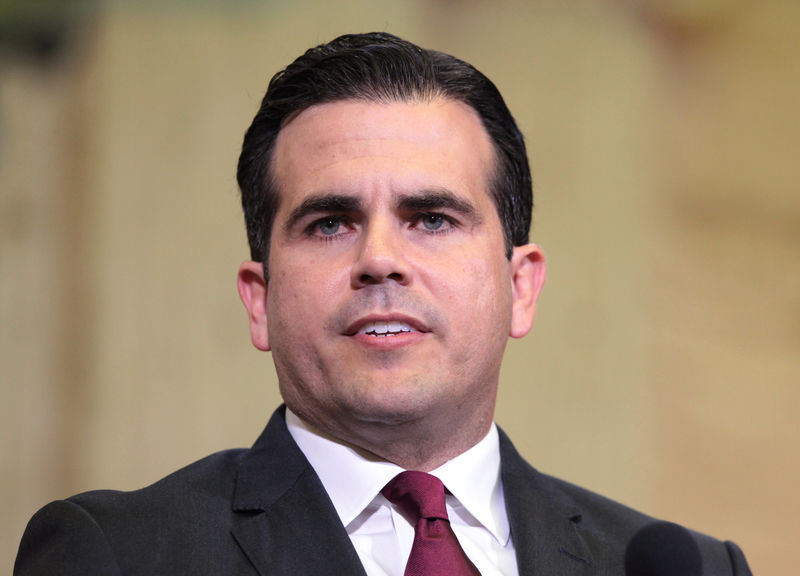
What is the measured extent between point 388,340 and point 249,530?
1.24 ft

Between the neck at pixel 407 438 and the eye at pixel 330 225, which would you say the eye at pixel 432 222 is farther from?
the neck at pixel 407 438

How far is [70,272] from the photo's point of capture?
3.30 meters

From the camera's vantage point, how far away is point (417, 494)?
5.91ft

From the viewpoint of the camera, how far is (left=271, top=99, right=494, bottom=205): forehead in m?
1.81

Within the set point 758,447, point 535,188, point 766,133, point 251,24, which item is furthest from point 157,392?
point 766,133

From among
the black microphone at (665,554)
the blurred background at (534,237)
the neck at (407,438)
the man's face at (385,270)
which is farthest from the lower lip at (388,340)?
the blurred background at (534,237)

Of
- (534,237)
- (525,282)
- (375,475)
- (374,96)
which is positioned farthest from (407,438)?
(534,237)

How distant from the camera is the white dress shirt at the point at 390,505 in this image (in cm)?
179

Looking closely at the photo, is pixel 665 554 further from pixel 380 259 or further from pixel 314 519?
pixel 380 259

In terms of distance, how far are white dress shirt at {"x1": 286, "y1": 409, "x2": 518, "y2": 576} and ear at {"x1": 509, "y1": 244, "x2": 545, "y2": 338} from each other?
0.24m

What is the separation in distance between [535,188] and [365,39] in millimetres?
1814

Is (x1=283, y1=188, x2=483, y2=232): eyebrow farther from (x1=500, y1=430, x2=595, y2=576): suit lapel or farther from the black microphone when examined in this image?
the black microphone

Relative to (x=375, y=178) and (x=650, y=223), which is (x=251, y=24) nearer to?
(x=650, y=223)

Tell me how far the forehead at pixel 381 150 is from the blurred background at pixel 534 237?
4.87 feet
